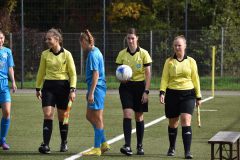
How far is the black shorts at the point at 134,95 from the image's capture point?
44.0 ft

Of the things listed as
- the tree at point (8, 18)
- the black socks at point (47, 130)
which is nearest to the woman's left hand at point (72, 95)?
the black socks at point (47, 130)

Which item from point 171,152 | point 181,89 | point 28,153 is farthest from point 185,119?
point 28,153

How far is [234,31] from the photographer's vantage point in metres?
33.3

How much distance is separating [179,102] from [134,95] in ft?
3.03

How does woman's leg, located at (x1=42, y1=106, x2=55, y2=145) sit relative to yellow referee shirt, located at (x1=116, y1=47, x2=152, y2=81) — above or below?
below

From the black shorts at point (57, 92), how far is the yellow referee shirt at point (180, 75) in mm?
1641

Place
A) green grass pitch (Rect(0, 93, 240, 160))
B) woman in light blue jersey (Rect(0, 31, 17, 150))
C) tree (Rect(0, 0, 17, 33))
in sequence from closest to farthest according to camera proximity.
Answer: green grass pitch (Rect(0, 93, 240, 160)) → woman in light blue jersey (Rect(0, 31, 17, 150)) → tree (Rect(0, 0, 17, 33))

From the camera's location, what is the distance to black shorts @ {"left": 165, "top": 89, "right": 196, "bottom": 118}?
42.2 feet

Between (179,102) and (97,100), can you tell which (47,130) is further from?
(179,102)

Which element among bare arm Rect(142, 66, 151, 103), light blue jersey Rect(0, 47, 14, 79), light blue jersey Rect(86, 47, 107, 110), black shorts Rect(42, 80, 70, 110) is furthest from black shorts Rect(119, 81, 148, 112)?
light blue jersey Rect(0, 47, 14, 79)

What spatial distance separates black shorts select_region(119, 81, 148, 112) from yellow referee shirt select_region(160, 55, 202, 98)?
0.58 m

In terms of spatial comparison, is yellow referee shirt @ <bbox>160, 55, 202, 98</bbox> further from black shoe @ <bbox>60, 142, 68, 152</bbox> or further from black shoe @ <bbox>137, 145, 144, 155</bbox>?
black shoe @ <bbox>60, 142, 68, 152</bbox>

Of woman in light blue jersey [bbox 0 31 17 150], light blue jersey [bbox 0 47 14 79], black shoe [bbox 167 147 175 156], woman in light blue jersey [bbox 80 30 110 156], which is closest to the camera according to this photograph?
woman in light blue jersey [bbox 80 30 110 156]

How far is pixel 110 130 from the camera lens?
17047 mm
